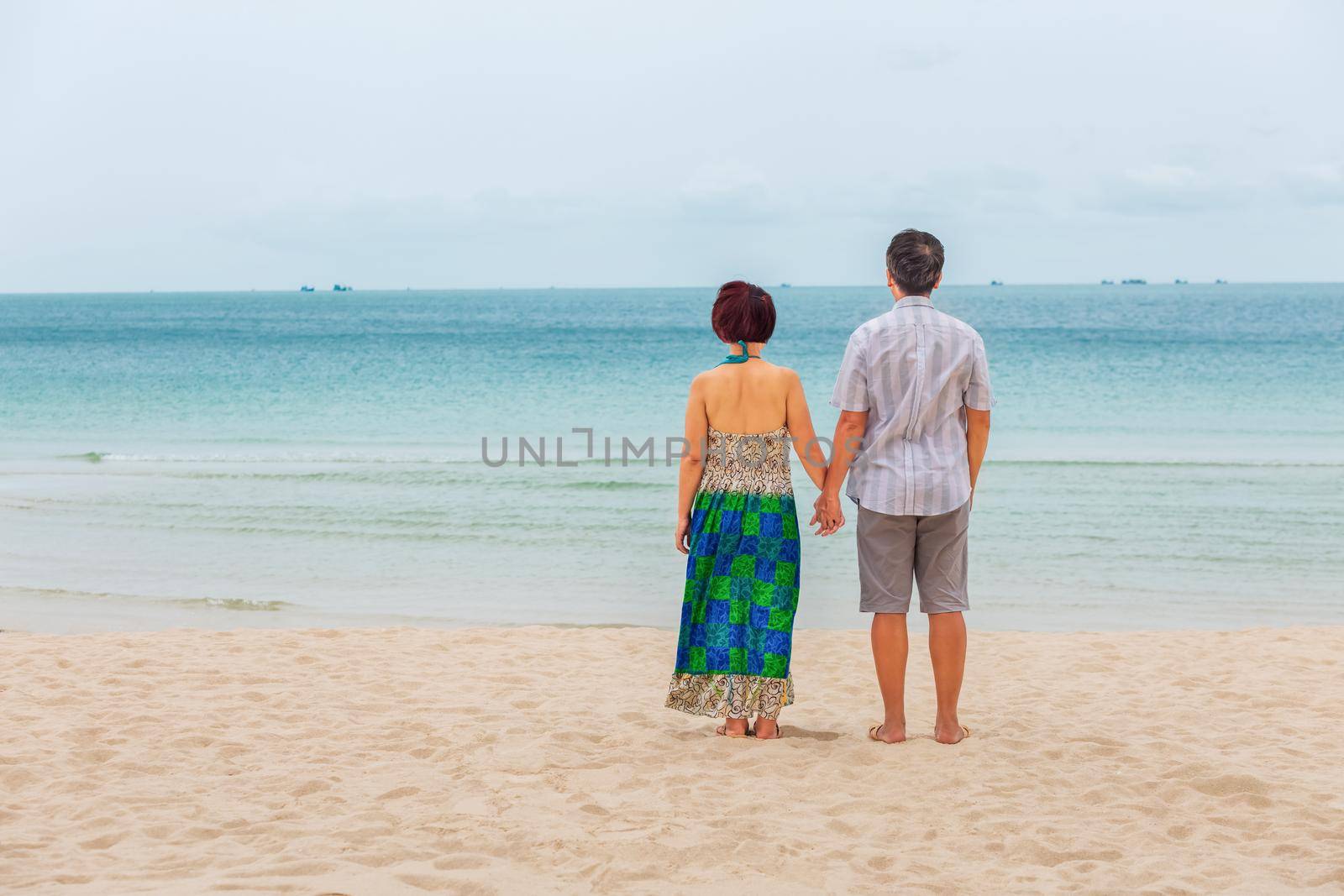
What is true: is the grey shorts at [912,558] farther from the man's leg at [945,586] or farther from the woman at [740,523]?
the woman at [740,523]

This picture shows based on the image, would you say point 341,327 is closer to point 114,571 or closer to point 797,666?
point 114,571

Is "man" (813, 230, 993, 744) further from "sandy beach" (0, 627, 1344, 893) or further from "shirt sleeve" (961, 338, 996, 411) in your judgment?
"sandy beach" (0, 627, 1344, 893)

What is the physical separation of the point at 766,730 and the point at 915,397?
1428 mm

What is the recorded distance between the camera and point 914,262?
382cm

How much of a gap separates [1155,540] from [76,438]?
16508 mm

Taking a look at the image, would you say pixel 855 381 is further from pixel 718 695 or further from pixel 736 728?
pixel 736 728

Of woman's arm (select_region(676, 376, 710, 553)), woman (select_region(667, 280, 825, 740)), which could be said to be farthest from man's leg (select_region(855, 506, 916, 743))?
woman's arm (select_region(676, 376, 710, 553))

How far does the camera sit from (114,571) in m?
8.29

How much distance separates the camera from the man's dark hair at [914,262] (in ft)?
12.5

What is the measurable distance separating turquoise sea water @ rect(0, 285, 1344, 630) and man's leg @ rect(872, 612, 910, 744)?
9.68ft

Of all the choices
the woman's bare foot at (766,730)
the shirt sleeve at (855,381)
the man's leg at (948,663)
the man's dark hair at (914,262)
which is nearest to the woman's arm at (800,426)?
the shirt sleeve at (855,381)

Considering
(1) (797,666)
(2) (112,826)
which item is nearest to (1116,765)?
(1) (797,666)

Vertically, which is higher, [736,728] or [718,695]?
[718,695]

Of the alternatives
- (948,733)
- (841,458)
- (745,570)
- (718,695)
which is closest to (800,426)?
(841,458)
